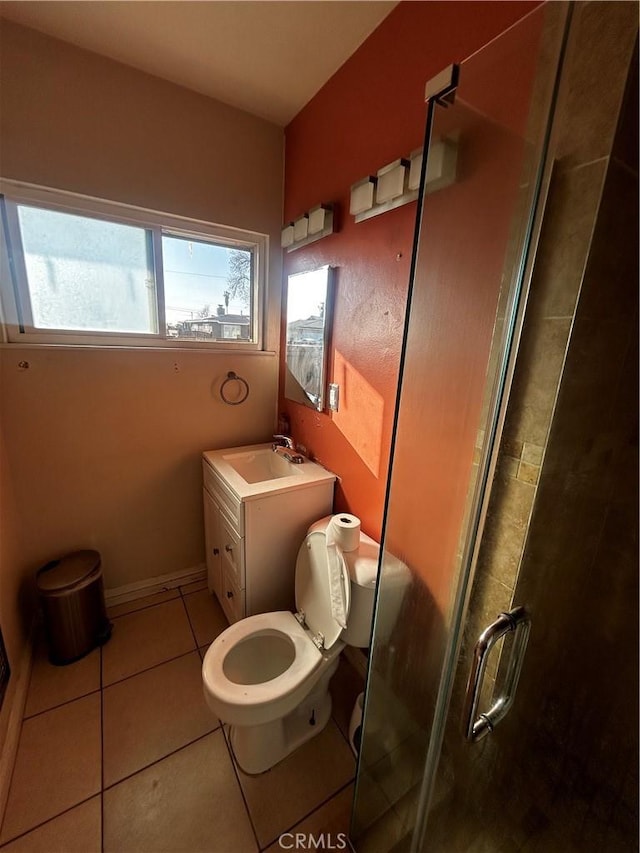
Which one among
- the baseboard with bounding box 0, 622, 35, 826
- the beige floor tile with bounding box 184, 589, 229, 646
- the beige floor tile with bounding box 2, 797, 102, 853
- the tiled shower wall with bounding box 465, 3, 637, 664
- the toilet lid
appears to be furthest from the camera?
the beige floor tile with bounding box 184, 589, 229, 646

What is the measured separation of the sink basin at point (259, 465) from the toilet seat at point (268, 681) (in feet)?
2.34

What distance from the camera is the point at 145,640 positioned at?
1.75 metres

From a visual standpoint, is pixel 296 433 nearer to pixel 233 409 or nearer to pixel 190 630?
pixel 233 409

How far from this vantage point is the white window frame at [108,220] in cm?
145

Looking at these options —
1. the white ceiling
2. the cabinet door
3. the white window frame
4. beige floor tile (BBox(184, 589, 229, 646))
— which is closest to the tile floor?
beige floor tile (BBox(184, 589, 229, 646))

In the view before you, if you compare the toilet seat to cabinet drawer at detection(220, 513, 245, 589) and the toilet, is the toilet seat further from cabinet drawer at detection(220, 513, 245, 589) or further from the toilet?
cabinet drawer at detection(220, 513, 245, 589)

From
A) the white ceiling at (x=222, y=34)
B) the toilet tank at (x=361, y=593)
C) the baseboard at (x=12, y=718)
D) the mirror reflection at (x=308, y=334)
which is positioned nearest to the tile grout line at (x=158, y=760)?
the baseboard at (x=12, y=718)

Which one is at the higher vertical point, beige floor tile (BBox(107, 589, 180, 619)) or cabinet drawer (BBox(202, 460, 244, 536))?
cabinet drawer (BBox(202, 460, 244, 536))

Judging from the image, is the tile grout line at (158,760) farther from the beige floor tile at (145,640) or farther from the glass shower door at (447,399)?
the glass shower door at (447,399)

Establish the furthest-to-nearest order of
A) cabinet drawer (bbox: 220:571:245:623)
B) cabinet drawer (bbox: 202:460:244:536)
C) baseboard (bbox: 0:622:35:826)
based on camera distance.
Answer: cabinet drawer (bbox: 220:571:245:623)
cabinet drawer (bbox: 202:460:244:536)
baseboard (bbox: 0:622:35:826)

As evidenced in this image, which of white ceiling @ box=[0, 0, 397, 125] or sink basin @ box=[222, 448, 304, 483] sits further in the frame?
sink basin @ box=[222, 448, 304, 483]

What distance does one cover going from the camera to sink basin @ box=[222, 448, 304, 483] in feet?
6.26

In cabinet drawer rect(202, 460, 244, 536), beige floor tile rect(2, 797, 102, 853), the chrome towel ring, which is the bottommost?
beige floor tile rect(2, 797, 102, 853)

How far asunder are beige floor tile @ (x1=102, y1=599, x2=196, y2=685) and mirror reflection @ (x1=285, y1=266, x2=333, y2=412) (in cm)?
138
